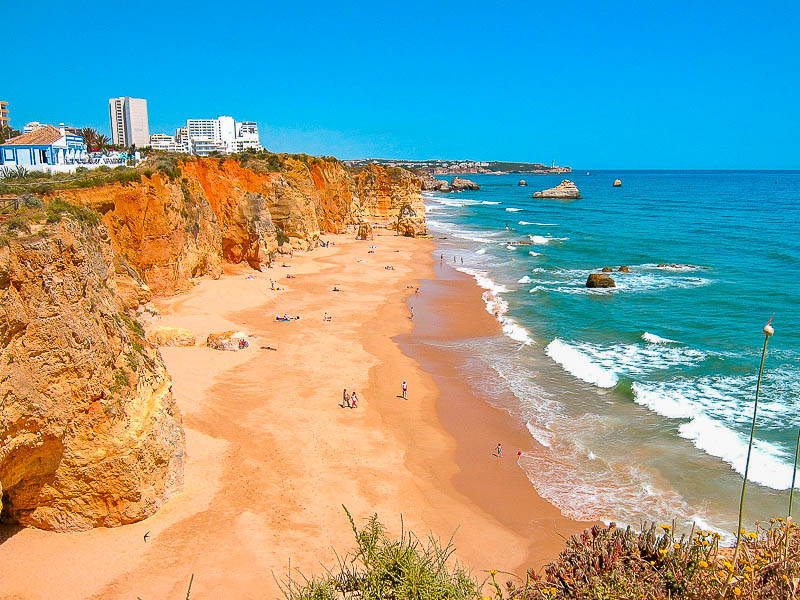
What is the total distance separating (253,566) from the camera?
10.4m

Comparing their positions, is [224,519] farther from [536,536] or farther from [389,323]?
[389,323]

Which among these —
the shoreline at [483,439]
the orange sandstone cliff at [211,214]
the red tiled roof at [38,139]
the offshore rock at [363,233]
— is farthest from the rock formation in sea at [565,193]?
the red tiled roof at [38,139]

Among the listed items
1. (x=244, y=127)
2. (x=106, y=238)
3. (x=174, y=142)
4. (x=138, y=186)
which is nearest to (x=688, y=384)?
(x=106, y=238)

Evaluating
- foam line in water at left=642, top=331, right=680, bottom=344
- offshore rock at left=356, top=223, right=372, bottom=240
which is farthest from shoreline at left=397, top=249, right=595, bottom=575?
offshore rock at left=356, top=223, right=372, bottom=240

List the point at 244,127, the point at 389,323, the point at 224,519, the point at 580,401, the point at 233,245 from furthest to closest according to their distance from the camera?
the point at 244,127 < the point at 233,245 < the point at 389,323 < the point at 580,401 < the point at 224,519

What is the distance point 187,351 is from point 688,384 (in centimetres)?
1856

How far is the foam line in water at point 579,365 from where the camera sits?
20.7 meters

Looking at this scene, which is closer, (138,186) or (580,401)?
(580,401)

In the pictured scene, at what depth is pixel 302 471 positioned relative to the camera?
14.0m

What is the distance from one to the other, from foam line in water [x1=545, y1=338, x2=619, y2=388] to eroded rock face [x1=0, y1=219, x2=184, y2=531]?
14.9m

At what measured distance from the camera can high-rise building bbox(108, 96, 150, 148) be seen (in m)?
117

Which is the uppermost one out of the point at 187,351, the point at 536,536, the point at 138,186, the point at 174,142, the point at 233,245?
the point at 174,142

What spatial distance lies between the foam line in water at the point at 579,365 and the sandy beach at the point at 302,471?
12.5 feet

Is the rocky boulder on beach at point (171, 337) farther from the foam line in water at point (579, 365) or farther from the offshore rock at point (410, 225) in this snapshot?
the offshore rock at point (410, 225)
